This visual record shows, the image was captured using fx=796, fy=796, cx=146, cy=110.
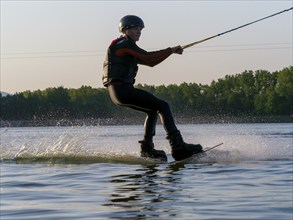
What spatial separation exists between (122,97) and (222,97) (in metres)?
132

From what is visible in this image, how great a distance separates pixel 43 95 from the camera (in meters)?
166

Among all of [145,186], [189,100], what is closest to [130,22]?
[145,186]

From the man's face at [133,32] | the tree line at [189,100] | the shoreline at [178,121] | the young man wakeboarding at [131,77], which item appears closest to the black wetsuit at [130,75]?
the young man wakeboarding at [131,77]

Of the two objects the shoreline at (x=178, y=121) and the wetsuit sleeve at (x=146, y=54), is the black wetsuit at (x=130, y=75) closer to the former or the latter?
the wetsuit sleeve at (x=146, y=54)

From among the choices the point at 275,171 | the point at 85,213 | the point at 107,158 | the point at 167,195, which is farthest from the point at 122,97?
the point at 85,213

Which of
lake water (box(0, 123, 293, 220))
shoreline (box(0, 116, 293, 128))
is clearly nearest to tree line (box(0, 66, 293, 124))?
shoreline (box(0, 116, 293, 128))

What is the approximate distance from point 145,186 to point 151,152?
3757 mm

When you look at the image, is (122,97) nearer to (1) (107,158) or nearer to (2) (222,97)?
(1) (107,158)

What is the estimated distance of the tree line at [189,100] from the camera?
13362cm

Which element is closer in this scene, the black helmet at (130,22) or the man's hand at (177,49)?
the man's hand at (177,49)

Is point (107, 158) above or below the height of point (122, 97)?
below

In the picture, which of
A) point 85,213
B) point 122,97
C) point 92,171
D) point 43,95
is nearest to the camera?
point 85,213

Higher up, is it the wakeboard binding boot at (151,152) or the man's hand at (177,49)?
the man's hand at (177,49)

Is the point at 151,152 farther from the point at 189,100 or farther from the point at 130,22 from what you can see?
the point at 189,100
